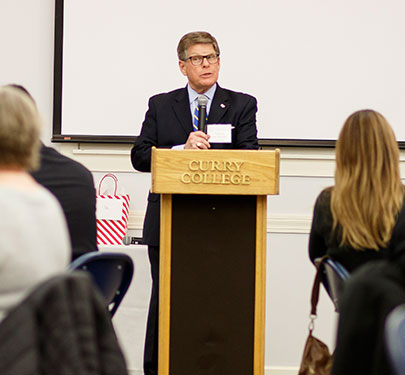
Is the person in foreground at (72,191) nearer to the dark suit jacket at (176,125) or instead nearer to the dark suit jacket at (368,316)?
the dark suit jacket at (176,125)

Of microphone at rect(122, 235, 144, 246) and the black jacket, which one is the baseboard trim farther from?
the black jacket

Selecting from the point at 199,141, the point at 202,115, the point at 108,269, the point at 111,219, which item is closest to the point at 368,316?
the point at 108,269

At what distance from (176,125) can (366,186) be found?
1.36 meters

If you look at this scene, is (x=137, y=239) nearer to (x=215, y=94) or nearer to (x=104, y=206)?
(x=104, y=206)

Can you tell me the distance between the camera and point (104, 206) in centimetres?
484

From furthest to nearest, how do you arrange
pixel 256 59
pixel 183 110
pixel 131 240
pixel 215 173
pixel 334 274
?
pixel 256 59 → pixel 131 240 → pixel 183 110 → pixel 215 173 → pixel 334 274

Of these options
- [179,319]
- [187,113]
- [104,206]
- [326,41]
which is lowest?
[179,319]

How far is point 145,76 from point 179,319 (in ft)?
6.56

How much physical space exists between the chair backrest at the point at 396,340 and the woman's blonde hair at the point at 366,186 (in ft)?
4.14

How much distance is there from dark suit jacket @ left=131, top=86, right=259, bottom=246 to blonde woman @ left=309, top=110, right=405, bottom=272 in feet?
3.20

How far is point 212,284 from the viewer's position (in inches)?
137

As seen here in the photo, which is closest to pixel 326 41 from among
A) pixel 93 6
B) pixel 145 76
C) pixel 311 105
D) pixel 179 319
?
pixel 311 105

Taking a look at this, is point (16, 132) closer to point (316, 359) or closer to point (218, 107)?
point (316, 359)

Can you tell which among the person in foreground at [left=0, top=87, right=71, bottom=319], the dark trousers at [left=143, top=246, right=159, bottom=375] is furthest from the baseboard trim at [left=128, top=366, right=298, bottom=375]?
the person in foreground at [left=0, top=87, right=71, bottom=319]
